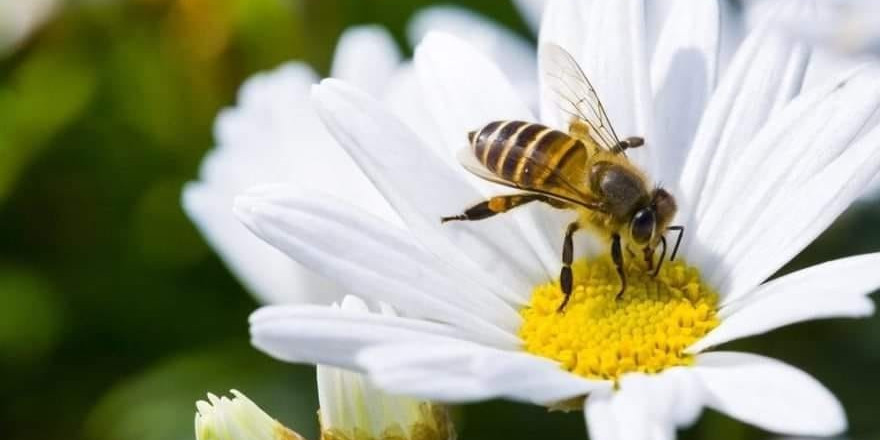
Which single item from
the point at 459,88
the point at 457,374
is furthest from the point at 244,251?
the point at 457,374

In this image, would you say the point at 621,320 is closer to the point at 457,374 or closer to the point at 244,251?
the point at 457,374

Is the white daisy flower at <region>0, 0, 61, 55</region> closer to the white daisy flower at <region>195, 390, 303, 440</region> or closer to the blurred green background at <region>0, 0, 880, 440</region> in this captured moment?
the blurred green background at <region>0, 0, 880, 440</region>

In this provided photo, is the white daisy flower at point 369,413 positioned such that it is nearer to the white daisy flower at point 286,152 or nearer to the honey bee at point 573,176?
the honey bee at point 573,176

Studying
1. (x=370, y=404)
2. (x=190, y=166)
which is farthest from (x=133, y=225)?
(x=370, y=404)

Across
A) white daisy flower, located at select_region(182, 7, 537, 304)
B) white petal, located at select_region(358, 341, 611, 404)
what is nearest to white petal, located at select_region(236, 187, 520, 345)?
white petal, located at select_region(358, 341, 611, 404)

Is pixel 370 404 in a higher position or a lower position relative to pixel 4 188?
lower

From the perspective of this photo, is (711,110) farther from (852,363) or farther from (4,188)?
(4,188)
